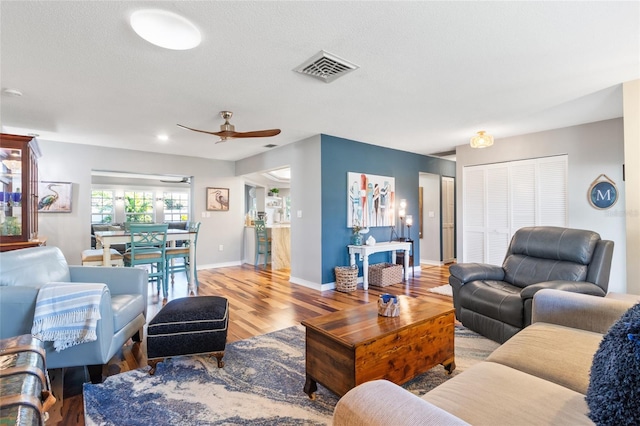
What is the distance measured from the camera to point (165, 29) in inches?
75.6

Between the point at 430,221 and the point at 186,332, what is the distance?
19.1 feet

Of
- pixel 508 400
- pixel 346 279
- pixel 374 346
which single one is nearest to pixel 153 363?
pixel 374 346

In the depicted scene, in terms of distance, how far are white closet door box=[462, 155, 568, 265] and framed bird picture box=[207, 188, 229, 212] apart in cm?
486

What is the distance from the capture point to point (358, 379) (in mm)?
1634

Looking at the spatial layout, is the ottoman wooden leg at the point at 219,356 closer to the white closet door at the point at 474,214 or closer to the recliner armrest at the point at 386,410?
the recliner armrest at the point at 386,410

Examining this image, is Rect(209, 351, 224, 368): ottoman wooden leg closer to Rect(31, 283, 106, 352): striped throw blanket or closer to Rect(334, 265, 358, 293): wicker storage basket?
Rect(31, 283, 106, 352): striped throw blanket

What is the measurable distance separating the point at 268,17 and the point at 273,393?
2.35 meters

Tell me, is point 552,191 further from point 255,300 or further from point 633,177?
point 255,300

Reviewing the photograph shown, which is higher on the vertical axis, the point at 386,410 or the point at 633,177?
the point at 633,177

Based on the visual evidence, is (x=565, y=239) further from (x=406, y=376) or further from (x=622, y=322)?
(x=622, y=322)

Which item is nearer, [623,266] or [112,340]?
[112,340]

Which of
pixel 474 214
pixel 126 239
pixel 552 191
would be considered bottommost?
pixel 126 239

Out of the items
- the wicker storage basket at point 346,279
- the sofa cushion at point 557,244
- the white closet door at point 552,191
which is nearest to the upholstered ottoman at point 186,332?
the wicker storage basket at point 346,279

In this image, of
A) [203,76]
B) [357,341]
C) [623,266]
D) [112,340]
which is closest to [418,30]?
[203,76]
